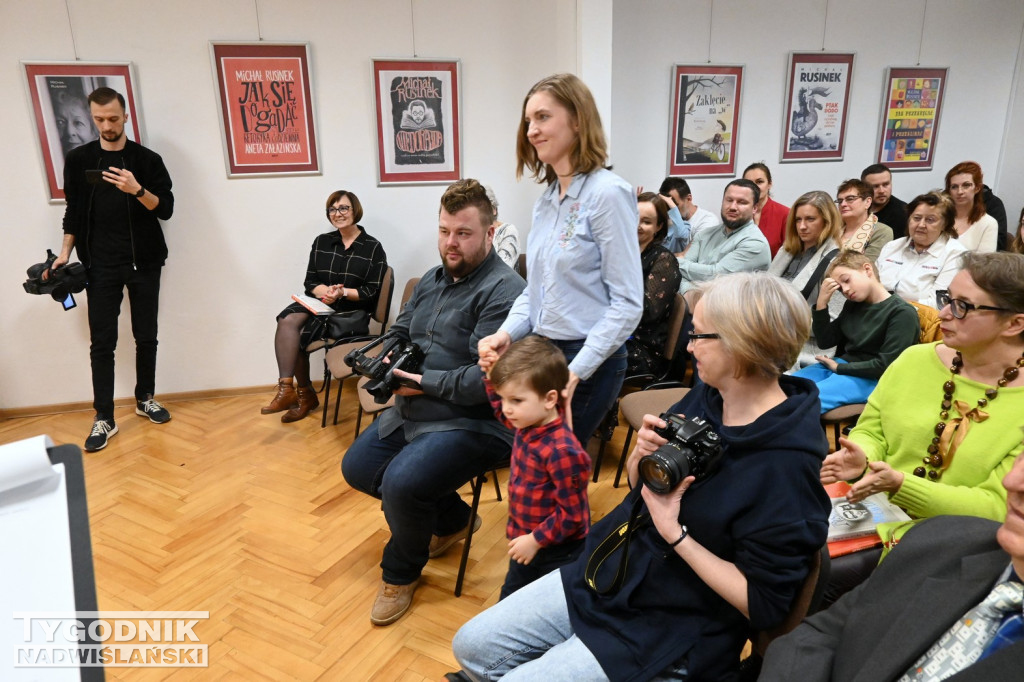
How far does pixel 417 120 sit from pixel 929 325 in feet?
10.6

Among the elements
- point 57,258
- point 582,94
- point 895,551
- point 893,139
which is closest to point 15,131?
point 57,258

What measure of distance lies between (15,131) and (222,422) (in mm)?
2113

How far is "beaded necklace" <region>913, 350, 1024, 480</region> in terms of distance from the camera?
4.89 feet

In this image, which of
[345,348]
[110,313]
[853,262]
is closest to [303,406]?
[345,348]

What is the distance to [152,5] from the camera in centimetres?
373

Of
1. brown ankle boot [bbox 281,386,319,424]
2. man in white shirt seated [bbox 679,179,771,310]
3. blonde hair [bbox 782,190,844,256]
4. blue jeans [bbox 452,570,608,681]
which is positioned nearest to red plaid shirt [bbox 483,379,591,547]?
blue jeans [bbox 452,570,608,681]

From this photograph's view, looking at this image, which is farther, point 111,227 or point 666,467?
point 111,227

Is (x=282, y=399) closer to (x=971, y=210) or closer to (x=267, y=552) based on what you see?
(x=267, y=552)

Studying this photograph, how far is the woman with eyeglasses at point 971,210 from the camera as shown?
4215 millimetres

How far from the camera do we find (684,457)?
3.68 ft

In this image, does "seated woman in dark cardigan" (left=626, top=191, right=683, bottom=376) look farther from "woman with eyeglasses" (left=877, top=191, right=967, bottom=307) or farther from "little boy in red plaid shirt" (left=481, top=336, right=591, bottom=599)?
"woman with eyeglasses" (left=877, top=191, right=967, bottom=307)

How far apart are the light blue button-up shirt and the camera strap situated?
0.56 metres

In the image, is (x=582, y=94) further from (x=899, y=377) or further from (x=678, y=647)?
(x=678, y=647)

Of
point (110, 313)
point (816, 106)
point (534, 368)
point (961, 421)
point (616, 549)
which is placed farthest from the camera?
point (816, 106)
